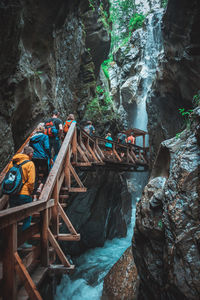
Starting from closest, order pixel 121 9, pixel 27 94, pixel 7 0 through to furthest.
A: pixel 7 0 < pixel 27 94 < pixel 121 9

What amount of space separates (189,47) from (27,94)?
6.96 metres

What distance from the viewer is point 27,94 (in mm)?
6602

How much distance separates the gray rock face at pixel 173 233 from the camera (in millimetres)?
3027

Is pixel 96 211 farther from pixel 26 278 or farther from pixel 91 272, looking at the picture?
pixel 26 278

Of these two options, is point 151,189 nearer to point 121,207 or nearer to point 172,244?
point 172,244

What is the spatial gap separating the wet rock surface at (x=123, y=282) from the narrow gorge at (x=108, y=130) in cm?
4

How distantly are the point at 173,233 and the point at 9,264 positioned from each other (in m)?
2.78

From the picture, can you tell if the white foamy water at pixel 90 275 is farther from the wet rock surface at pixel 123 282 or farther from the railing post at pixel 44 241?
the railing post at pixel 44 241

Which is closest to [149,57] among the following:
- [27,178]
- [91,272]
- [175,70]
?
[175,70]

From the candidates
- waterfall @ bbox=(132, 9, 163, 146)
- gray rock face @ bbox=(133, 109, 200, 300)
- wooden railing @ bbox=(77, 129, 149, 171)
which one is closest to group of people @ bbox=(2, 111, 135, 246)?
wooden railing @ bbox=(77, 129, 149, 171)

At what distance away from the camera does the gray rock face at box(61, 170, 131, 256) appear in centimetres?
1119

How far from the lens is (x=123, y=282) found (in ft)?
20.8

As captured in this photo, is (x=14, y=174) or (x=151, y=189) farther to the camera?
(x=151, y=189)

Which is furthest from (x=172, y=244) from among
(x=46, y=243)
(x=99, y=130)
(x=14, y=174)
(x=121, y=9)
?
(x=121, y=9)
